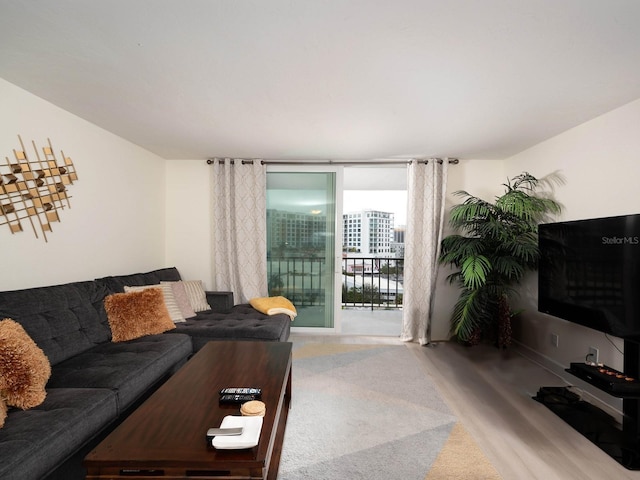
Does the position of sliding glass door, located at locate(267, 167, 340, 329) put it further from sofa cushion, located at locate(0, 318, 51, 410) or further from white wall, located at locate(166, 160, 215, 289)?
sofa cushion, located at locate(0, 318, 51, 410)

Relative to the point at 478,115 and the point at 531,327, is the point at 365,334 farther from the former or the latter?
the point at 478,115

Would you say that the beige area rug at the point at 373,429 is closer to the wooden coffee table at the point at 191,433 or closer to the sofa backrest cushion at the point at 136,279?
the wooden coffee table at the point at 191,433

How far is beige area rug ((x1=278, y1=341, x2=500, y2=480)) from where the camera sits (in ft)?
5.79

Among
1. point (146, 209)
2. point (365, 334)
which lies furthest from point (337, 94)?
point (365, 334)

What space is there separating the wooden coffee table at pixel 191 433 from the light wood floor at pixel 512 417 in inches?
54.0

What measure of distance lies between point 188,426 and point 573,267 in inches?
113

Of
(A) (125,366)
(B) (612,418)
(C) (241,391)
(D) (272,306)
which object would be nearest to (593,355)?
(B) (612,418)

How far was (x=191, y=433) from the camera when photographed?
1.31m

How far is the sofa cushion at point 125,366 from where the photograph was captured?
183 cm

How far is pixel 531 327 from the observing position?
3.51 meters

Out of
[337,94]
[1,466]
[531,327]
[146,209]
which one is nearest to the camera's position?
[1,466]

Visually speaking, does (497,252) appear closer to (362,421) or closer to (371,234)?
(362,421)

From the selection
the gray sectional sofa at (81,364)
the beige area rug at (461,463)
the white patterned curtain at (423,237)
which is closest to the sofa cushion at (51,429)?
the gray sectional sofa at (81,364)

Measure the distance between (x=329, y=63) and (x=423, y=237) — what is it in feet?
8.79
